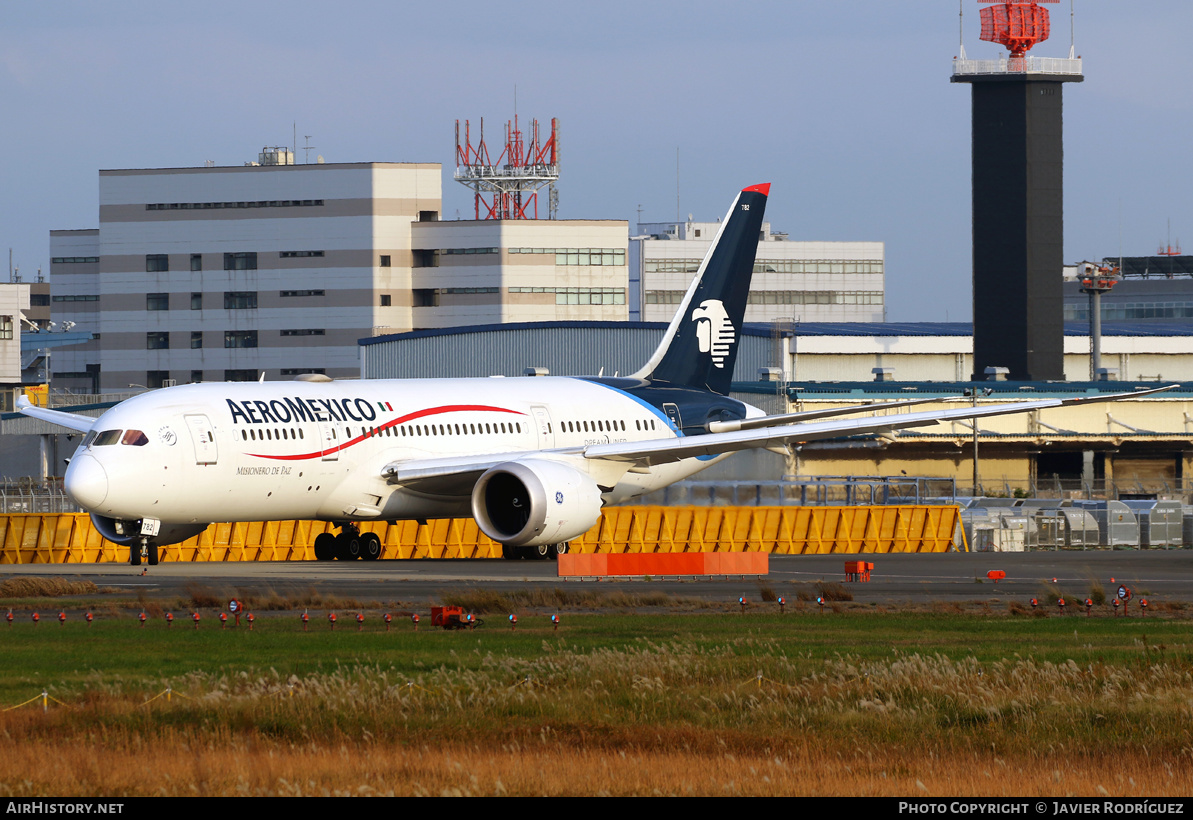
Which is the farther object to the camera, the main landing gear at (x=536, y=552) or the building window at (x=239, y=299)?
the building window at (x=239, y=299)

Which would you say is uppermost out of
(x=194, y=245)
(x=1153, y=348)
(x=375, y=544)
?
(x=194, y=245)

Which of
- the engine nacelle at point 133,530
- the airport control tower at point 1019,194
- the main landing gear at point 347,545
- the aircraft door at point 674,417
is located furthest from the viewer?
the airport control tower at point 1019,194

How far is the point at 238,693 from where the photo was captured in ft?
53.2

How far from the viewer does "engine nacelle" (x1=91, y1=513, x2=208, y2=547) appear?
35.8 metres

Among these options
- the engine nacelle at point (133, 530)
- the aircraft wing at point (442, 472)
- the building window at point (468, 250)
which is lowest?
the engine nacelle at point (133, 530)

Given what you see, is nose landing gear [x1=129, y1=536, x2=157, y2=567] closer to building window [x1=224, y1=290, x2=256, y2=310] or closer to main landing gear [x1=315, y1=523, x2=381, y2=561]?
main landing gear [x1=315, y1=523, x2=381, y2=561]

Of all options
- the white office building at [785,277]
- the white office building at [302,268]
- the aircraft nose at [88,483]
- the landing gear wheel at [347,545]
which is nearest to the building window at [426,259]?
the white office building at [302,268]

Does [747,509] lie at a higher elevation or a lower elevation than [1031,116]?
lower

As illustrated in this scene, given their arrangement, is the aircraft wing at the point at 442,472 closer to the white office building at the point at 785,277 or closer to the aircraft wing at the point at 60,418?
the aircraft wing at the point at 60,418

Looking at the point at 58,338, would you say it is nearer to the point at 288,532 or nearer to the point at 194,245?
the point at 194,245

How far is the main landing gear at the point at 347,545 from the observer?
41000mm

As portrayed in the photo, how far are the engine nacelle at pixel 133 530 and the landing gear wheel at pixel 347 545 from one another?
158 inches

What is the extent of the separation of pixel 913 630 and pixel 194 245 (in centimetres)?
11422

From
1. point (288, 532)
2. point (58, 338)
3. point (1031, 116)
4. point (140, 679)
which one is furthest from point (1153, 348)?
point (140, 679)
